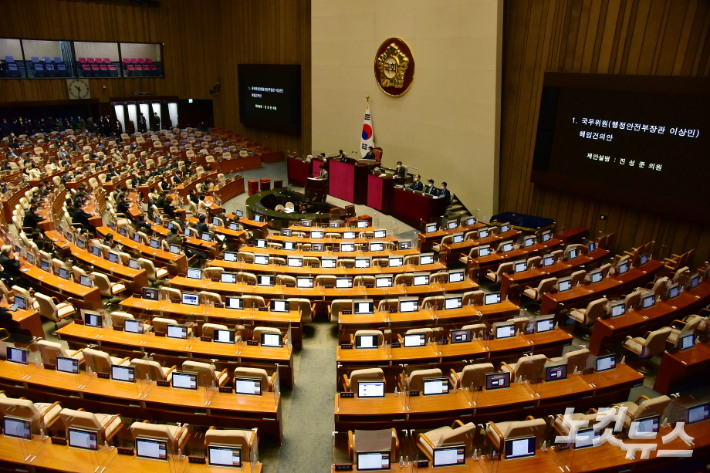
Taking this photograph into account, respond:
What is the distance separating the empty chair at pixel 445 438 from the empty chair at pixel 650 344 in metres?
4.17

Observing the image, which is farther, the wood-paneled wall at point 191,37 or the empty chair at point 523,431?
the wood-paneled wall at point 191,37

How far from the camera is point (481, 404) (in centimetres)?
660

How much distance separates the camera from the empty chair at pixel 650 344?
8.29 metres

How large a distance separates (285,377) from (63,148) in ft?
68.2

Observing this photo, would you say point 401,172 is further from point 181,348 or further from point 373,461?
point 373,461

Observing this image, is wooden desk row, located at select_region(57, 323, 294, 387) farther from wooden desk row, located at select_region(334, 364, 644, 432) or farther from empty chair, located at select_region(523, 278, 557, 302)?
empty chair, located at select_region(523, 278, 557, 302)

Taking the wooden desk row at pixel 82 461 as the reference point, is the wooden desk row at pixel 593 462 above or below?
above

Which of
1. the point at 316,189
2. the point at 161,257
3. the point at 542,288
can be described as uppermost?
the point at 542,288

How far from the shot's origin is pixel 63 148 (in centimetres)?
2311

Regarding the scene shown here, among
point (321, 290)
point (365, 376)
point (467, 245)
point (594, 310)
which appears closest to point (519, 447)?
point (365, 376)

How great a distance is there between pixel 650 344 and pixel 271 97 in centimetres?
2247

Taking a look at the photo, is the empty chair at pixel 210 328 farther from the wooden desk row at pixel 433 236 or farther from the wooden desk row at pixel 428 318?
the wooden desk row at pixel 433 236

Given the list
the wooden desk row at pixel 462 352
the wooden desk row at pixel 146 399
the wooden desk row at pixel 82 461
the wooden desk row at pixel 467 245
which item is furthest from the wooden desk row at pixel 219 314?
the wooden desk row at pixel 467 245

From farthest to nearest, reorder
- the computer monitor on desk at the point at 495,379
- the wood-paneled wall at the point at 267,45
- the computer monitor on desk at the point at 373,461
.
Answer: the wood-paneled wall at the point at 267,45, the computer monitor on desk at the point at 495,379, the computer monitor on desk at the point at 373,461
